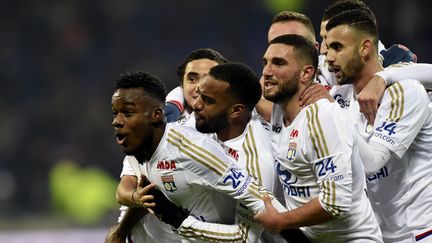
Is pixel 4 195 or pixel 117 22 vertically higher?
pixel 117 22

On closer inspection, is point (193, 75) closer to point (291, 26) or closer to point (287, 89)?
point (291, 26)

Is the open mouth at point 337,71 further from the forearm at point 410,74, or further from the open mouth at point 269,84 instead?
the open mouth at point 269,84

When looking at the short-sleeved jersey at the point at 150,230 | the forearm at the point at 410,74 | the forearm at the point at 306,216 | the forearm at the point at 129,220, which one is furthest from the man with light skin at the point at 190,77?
the forearm at the point at 306,216

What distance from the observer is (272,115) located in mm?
4617

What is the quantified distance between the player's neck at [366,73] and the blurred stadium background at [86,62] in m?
7.43

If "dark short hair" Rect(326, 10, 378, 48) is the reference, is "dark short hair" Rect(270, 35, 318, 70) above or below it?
below

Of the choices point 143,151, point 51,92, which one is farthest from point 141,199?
point 51,92

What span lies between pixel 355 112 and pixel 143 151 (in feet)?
3.96

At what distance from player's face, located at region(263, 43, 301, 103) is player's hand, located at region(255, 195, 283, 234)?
0.55 metres

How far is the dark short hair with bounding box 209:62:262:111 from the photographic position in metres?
4.52

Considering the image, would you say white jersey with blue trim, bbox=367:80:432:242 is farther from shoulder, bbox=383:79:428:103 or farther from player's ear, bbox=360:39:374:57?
player's ear, bbox=360:39:374:57

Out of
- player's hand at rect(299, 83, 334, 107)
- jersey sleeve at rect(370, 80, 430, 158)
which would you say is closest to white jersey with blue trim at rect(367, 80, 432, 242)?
jersey sleeve at rect(370, 80, 430, 158)

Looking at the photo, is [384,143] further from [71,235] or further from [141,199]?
[71,235]

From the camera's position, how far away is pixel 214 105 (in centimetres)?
450
